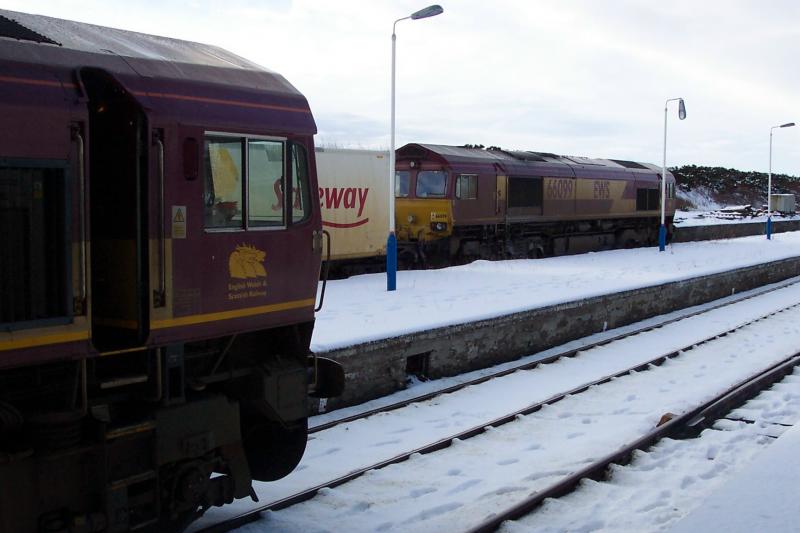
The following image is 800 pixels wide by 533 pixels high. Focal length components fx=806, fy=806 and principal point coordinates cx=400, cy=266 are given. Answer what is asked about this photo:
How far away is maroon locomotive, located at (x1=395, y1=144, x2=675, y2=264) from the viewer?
75.0 ft

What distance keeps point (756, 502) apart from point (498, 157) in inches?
794

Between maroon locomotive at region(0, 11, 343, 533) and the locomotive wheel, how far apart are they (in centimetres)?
1

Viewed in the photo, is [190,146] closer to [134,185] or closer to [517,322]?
[134,185]

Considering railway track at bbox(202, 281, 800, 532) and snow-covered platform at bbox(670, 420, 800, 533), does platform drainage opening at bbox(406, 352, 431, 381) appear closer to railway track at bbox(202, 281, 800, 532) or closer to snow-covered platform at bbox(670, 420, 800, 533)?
railway track at bbox(202, 281, 800, 532)

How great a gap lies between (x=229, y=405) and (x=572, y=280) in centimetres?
1371

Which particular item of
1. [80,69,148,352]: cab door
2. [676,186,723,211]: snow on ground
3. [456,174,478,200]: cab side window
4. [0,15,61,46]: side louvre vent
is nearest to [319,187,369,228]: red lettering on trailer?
[456,174,478,200]: cab side window

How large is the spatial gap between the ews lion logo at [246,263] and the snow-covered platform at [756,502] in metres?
3.43

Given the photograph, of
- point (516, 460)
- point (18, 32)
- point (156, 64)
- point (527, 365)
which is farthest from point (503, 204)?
point (18, 32)

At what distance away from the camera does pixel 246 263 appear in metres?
5.84

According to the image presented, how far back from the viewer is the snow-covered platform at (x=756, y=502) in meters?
5.52

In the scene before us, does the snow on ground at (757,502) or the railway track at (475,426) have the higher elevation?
the snow on ground at (757,502)

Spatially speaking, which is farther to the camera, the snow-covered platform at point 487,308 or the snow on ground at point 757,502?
the snow-covered platform at point 487,308

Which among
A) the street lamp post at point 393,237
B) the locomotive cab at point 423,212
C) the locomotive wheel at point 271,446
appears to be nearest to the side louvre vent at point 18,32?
the locomotive wheel at point 271,446

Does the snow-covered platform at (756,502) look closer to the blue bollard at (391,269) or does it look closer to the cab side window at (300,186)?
the cab side window at (300,186)
